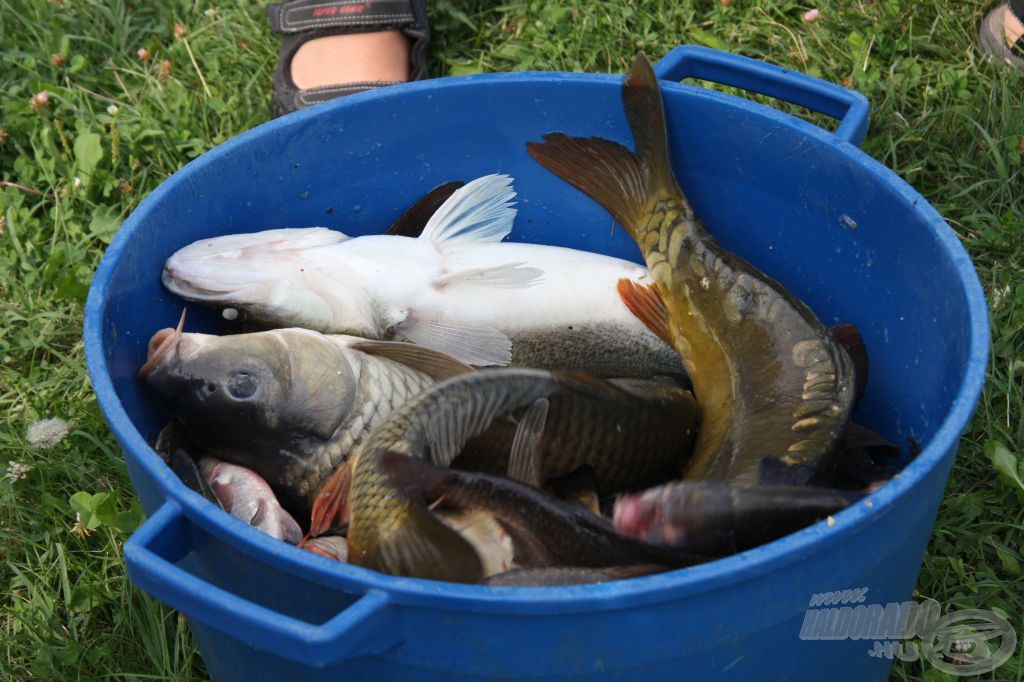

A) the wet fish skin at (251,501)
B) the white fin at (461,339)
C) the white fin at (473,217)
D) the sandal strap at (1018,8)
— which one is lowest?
the wet fish skin at (251,501)

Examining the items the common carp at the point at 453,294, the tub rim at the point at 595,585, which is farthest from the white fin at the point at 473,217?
the tub rim at the point at 595,585

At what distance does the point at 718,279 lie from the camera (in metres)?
2.05

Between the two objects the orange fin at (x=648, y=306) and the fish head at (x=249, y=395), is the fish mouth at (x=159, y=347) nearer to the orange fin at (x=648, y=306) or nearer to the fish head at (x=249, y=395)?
the fish head at (x=249, y=395)

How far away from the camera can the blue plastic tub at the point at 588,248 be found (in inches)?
48.4

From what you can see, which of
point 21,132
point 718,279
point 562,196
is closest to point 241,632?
point 718,279

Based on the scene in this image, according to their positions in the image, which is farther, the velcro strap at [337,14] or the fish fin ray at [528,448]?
the velcro strap at [337,14]

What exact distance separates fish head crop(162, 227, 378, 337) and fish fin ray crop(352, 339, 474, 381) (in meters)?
0.19

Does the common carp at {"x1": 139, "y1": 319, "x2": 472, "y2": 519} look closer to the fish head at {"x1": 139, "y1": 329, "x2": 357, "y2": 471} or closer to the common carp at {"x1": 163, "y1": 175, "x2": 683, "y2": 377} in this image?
the fish head at {"x1": 139, "y1": 329, "x2": 357, "y2": 471}

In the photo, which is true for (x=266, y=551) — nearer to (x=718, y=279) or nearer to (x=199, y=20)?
(x=718, y=279)

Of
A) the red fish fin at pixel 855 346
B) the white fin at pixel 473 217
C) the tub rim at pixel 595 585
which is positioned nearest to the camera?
the tub rim at pixel 595 585

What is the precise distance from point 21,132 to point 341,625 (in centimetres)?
240

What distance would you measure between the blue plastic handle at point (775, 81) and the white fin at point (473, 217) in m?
0.42

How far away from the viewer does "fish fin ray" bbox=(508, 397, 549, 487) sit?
1598mm

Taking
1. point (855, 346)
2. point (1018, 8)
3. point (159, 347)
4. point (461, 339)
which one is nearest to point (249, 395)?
point (159, 347)
